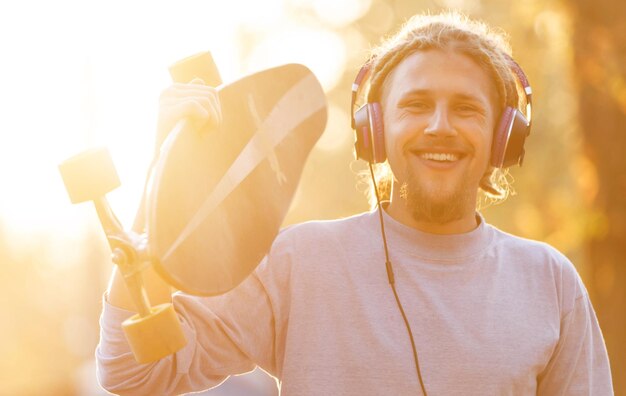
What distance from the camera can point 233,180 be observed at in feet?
7.85

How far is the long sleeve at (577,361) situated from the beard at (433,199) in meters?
0.49

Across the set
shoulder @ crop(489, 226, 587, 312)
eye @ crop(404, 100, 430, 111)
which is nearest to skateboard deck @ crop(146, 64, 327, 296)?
eye @ crop(404, 100, 430, 111)

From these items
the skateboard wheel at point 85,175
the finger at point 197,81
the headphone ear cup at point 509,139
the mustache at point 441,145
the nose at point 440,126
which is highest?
the finger at point 197,81

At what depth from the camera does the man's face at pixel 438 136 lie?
10.6ft

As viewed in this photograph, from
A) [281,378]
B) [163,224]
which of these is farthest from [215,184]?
[281,378]

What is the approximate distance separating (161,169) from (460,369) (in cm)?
Answer: 137

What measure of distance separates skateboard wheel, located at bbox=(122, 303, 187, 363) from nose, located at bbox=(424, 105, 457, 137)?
4.47 ft

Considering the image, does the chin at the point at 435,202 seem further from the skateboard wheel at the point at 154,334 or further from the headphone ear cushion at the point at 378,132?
the skateboard wheel at the point at 154,334

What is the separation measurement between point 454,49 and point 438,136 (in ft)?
1.23

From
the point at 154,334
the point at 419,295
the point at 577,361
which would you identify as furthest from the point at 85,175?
the point at 577,361

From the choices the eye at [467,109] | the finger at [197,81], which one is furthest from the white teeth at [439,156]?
the finger at [197,81]

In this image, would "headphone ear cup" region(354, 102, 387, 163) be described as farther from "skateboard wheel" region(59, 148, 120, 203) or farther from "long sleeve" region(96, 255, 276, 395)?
"skateboard wheel" region(59, 148, 120, 203)

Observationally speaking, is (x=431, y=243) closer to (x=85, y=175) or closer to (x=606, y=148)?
(x=85, y=175)

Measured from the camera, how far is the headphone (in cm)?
335
